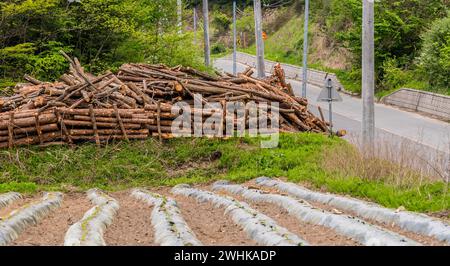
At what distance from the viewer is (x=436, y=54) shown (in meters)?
37.3

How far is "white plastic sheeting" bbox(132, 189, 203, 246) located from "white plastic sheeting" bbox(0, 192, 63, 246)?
1913mm

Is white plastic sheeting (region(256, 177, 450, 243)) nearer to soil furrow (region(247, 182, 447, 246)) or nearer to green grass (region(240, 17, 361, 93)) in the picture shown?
soil furrow (region(247, 182, 447, 246))

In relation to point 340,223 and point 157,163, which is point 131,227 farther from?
point 157,163

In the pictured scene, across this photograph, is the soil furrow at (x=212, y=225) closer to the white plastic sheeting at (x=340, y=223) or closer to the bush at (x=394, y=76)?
the white plastic sheeting at (x=340, y=223)

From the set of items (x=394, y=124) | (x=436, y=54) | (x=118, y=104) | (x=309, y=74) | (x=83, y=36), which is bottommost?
(x=309, y=74)

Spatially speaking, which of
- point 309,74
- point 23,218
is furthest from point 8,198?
point 309,74

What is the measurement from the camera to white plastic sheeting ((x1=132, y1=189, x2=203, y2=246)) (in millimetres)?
8734

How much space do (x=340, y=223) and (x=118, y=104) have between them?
483 inches

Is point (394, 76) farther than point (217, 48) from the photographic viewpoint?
No

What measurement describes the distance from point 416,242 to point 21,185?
1076 centimetres

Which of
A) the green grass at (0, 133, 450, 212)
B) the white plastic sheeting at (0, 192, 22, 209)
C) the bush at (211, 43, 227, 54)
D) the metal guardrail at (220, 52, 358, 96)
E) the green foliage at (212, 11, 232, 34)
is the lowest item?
the bush at (211, 43, 227, 54)

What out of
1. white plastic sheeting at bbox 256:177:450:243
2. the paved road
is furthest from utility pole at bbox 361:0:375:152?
white plastic sheeting at bbox 256:177:450:243
